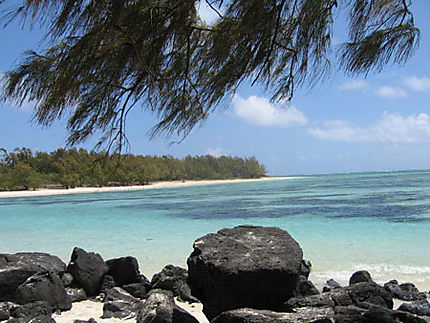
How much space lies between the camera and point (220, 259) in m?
2.67

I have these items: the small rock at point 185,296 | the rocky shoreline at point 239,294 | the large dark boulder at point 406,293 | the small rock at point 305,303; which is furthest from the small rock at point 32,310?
the large dark boulder at point 406,293

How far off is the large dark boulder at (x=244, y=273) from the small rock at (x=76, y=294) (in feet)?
5.41

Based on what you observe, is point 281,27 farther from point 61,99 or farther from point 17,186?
point 17,186

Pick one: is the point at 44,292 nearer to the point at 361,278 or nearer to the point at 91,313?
the point at 91,313

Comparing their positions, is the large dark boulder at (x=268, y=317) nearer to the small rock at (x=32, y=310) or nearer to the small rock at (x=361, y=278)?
the small rock at (x=32, y=310)

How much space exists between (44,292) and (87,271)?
696mm

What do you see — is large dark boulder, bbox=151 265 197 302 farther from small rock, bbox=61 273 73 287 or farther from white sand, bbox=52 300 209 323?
small rock, bbox=61 273 73 287

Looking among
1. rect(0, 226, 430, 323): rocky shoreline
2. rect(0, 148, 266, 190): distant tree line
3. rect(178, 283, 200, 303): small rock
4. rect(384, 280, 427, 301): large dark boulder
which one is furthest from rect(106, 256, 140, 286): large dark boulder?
rect(0, 148, 266, 190): distant tree line

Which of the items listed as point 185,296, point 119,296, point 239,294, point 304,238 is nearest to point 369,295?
point 239,294

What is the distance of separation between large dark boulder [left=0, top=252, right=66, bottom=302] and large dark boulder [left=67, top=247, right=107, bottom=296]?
19 cm

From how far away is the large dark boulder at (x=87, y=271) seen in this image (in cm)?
→ 414

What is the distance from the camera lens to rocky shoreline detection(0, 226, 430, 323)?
2188 mm

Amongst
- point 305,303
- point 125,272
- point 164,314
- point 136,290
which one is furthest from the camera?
point 125,272

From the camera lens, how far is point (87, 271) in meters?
4.19
